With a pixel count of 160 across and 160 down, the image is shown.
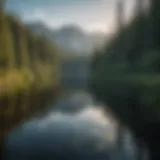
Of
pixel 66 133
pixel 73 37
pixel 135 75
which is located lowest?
pixel 66 133

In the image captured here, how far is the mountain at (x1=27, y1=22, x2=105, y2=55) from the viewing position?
180 cm

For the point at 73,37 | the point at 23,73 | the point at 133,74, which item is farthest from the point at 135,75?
the point at 23,73

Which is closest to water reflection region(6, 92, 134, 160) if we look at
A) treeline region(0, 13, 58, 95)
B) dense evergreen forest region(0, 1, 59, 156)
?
dense evergreen forest region(0, 1, 59, 156)

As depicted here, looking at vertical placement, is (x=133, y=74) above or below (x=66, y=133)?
above

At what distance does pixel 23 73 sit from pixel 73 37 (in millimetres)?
317

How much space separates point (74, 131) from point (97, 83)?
0.88ft

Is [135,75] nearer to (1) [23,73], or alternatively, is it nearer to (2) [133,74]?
(2) [133,74]

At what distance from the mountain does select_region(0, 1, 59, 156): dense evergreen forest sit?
4cm

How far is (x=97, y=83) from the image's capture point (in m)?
1.80

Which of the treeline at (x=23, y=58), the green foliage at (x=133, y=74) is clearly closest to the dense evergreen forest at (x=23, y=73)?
the treeline at (x=23, y=58)

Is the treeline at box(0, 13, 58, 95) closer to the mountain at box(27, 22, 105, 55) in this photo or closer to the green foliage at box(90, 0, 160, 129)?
the mountain at box(27, 22, 105, 55)

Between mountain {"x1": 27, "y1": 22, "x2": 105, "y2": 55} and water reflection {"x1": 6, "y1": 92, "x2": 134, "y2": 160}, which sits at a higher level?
mountain {"x1": 27, "y1": 22, "x2": 105, "y2": 55}

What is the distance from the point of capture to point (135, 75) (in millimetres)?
1793

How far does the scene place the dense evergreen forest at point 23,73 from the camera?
1.81 metres
